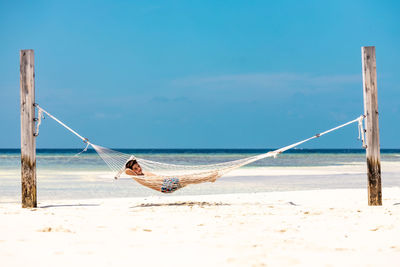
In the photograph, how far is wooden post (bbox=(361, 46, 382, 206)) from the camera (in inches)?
207

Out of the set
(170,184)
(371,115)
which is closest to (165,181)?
(170,184)

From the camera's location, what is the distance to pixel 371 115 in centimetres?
530

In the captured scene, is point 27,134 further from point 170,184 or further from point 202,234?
point 202,234

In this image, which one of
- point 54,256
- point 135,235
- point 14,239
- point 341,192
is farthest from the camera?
point 341,192

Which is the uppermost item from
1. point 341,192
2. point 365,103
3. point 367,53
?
point 367,53

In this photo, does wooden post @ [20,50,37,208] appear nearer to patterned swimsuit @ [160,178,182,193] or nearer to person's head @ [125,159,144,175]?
person's head @ [125,159,144,175]

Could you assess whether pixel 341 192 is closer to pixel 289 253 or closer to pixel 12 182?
pixel 289 253

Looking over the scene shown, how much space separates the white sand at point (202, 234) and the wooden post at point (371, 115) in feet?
1.23

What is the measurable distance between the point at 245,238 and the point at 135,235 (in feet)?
2.73

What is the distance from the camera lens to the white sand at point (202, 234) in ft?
8.86

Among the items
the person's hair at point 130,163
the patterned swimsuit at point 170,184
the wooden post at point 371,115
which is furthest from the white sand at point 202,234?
the person's hair at point 130,163

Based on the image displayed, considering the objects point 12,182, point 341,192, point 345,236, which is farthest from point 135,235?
point 12,182

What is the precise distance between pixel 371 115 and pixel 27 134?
397cm

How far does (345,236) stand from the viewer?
3.40m
